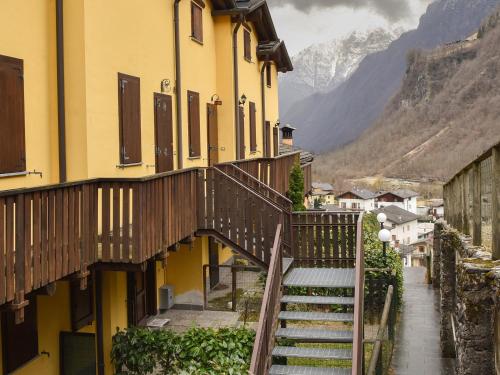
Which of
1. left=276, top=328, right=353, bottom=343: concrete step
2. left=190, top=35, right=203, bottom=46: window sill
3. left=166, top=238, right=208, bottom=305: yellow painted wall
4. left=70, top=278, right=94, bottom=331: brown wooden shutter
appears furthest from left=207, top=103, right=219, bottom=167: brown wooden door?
left=276, top=328, right=353, bottom=343: concrete step

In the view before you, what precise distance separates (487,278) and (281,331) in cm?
474

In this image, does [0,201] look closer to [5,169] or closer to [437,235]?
[5,169]

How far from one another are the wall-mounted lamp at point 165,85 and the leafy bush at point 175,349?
4.92m

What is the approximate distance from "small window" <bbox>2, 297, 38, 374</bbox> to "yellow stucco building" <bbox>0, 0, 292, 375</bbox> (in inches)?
1.0

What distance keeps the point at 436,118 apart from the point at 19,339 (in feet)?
429

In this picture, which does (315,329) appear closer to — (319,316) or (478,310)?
(319,316)

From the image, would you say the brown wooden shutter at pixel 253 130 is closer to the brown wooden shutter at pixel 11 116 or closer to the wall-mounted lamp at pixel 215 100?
the wall-mounted lamp at pixel 215 100

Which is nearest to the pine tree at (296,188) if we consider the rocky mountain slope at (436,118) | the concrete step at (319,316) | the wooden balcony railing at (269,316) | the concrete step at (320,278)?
the concrete step at (320,278)

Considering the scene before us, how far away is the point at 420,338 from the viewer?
18.0m

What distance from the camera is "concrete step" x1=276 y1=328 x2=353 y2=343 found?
9719 millimetres

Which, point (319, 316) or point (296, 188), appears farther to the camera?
point (296, 188)

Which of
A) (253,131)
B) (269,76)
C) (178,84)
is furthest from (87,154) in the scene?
(269,76)

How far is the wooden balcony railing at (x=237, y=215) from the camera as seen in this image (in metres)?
11.0

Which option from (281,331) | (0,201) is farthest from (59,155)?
(281,331)
